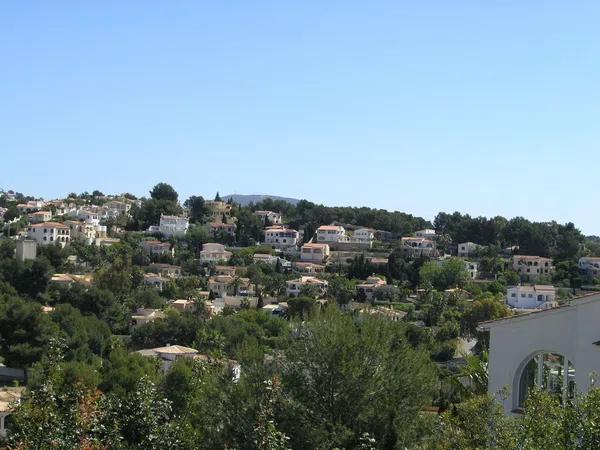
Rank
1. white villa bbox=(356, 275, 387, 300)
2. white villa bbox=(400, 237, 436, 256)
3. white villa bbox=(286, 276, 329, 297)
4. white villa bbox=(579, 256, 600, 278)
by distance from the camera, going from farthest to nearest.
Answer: white villa bbox=(400, 237, 436, 256), white villa bbox=(579, 256, 600, 278), white villa bbox=(356, 275, 387, 300), white villa bbox=(286, 276, 329, 297)

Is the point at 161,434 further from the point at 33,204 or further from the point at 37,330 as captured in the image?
the point at 33,204

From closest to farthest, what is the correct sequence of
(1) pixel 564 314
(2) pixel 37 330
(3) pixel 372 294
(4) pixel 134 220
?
1. (1) pixel 564 314
2. (2) pixel 37 330
3. (3) pixel 372 294
4. (4) pixel 134 220

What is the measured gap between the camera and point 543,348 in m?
10.7

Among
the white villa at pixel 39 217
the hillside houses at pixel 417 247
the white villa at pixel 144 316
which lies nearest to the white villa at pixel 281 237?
the hillside houses at pixel 417 247

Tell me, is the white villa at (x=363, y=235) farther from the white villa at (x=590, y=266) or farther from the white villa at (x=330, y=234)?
the white villa at (x=590, y=266)

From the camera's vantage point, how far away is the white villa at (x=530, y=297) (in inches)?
2557

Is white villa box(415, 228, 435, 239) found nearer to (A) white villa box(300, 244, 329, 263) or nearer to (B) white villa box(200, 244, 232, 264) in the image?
(A) white villa box(300, 244, 329, 263)

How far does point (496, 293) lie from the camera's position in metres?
71.8

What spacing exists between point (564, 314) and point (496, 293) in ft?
207

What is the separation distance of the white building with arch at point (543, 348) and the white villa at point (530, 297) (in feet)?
180

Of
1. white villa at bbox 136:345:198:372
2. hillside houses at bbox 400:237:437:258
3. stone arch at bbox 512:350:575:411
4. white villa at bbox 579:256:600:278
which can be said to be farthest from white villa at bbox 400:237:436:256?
stone arch at bbox 512:350:575:411

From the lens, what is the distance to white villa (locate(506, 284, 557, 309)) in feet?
213

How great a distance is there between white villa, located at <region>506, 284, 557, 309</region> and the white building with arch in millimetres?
54935

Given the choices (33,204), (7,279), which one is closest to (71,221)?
(33,204)
